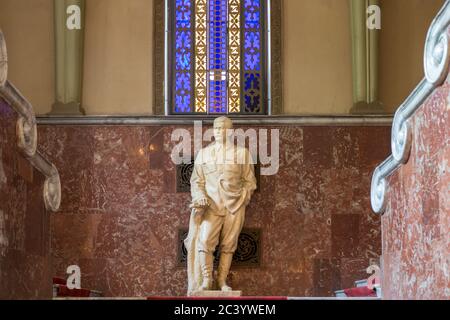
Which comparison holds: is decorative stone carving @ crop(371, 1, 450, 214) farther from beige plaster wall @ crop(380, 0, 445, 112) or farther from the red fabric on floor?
beige plaster wall @ crop(380, 0, 445, 112)

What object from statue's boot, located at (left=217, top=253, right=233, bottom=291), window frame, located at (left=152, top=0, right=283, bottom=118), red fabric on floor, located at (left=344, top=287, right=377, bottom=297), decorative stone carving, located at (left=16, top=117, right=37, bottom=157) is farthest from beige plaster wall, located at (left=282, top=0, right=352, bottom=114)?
decorative stone carving, located at (left=16, top=117, right=37, bottom=157)

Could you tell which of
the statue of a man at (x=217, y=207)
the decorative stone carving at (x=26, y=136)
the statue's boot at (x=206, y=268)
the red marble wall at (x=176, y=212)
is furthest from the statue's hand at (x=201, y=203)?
the decorative stone carving at (x=26, y=136)

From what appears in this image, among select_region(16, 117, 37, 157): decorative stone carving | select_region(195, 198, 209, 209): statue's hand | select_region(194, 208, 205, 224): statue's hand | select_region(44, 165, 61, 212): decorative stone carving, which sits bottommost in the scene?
select_region(194, 208, 205, 224): statue's hand

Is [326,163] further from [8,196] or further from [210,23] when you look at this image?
[8,196]

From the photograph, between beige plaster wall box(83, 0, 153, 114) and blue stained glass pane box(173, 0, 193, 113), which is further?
blue stained glass pane box(173, 0, 193, 113)

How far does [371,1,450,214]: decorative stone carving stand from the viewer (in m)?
6.65

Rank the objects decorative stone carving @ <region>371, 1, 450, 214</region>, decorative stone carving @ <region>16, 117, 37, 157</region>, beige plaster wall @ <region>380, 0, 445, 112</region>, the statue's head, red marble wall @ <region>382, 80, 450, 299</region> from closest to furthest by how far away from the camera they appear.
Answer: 1. decorative stone carving @ <region>371, 1, 450, 214</region>
2. red marble wall @ <region>382, 80, 450, 299</region>
3. decorative stone carving @ <region>16, 117, 37, 157</region>
4. the statue's head
5. beige plaster wall @ <region>380, 0, 445, 112</region>

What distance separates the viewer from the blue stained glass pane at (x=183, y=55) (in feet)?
45.8

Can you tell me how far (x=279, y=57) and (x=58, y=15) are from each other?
285cm

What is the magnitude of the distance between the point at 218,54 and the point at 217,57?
A: 0.14 ft

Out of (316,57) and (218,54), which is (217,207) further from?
(316,57)

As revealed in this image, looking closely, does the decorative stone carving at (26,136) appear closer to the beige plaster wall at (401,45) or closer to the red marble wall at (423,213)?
the red marble wall at (423,213)

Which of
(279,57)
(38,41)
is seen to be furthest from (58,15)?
(279,57)

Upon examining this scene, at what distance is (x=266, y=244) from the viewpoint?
43.1ft
